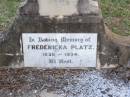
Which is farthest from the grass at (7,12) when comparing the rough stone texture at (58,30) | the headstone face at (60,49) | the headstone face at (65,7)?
the headstone face at (65,7)

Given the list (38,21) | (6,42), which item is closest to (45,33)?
(38,21)

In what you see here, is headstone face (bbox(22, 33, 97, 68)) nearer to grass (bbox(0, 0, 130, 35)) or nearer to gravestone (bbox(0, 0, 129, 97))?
gravestone (bbox(0, 0, 129, 97))

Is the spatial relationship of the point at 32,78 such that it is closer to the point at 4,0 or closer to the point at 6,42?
the point at 6,42

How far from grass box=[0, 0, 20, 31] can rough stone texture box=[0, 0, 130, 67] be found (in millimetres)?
1767

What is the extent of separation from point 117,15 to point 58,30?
290cm

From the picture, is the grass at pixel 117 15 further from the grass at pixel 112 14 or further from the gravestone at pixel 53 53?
the gravestone at pixel 53 53

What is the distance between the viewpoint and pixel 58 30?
219 inches

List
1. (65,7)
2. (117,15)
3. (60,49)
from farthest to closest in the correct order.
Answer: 1. (117,15)
2. (60,49)
3. (65,7)

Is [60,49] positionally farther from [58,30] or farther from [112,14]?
[112,14]

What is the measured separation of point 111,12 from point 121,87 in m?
3.17

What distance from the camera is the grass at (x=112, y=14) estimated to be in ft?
25.0

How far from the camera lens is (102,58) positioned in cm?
576

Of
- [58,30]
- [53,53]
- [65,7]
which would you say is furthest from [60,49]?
[65,7]

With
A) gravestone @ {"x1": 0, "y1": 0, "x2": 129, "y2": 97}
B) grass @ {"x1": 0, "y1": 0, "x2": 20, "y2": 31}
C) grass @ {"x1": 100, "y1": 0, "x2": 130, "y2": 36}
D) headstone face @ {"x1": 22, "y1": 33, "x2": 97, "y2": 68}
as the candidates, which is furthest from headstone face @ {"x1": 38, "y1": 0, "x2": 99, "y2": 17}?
grass @ {"x1": 0, "y1": 0, "x2": 20, "y2": 31}
